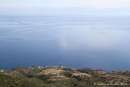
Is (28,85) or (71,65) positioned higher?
(28,85)

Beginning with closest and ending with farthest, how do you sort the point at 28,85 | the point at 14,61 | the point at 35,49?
the point at 28,85, the point at 14,61, the point at 35,49

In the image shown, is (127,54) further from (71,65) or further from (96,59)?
(71,65)

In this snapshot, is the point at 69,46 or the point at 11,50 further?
the point at 69,46

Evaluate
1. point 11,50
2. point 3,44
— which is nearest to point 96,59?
point 11,50

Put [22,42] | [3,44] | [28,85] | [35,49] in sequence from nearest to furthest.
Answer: [28,85] < [35,49] < [3,44] < [22,42]

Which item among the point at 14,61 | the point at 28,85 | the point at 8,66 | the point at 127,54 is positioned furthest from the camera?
the point at 127,54

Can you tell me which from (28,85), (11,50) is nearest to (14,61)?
(11,50)

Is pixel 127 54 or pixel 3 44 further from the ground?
pixel 3 44

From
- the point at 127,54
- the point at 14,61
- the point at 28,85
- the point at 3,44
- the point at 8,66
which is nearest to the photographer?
the point at 28,85

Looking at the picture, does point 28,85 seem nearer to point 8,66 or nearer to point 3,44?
point 8,66
